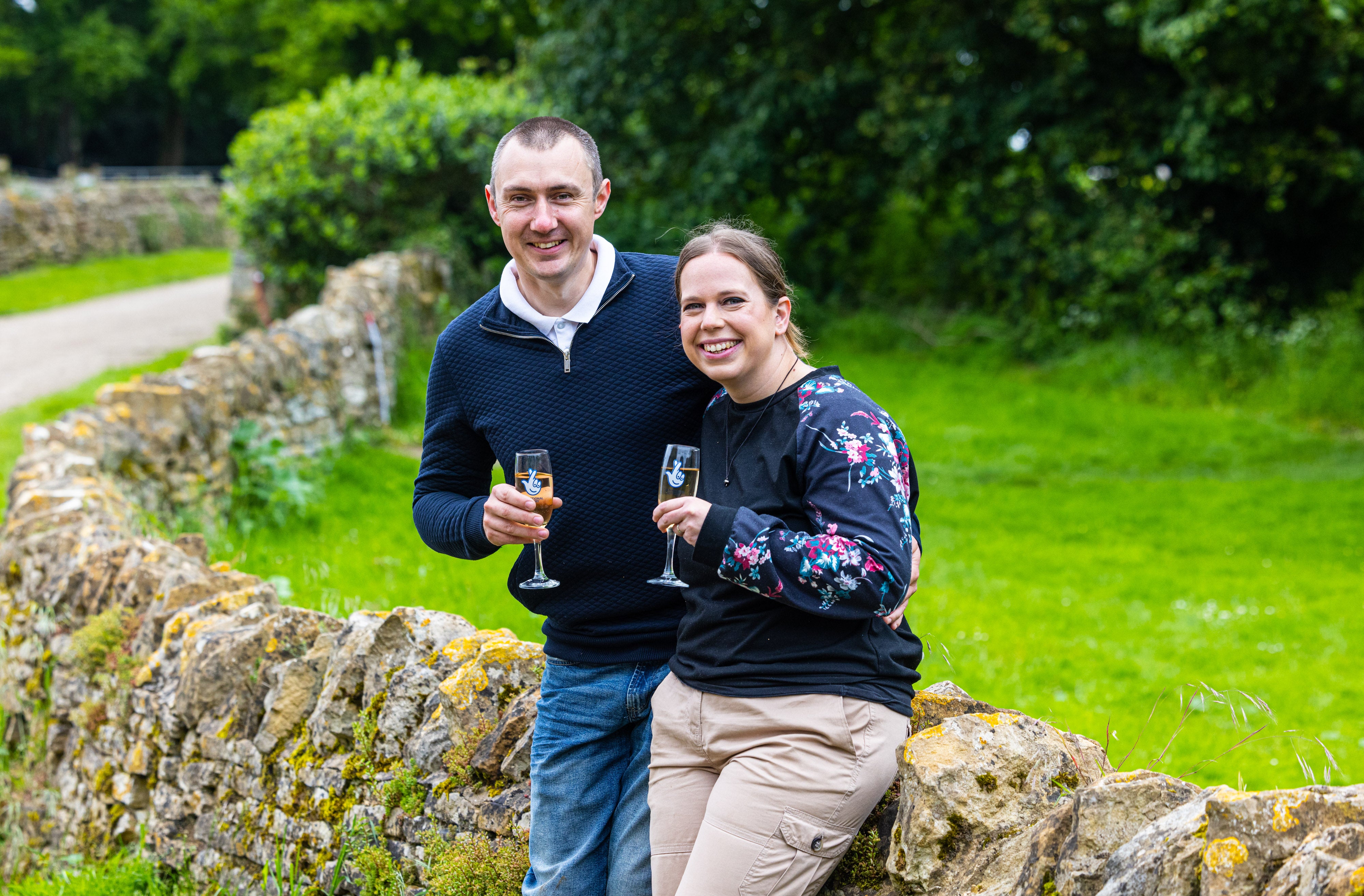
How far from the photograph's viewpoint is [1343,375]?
12.1 m

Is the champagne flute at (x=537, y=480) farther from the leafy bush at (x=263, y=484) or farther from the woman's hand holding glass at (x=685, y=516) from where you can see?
the leafy bush at (x=263, y=484)

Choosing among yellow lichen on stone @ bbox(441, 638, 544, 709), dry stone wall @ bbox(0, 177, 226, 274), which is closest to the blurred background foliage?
yellow lichen on stone @ bbox(441, 638, 544, 709)

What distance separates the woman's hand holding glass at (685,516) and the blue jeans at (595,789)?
61cm

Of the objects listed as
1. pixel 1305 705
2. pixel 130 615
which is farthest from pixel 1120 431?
pixel 130 615

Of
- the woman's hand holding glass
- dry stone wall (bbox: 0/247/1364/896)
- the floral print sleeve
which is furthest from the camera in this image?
the woman's hand holding glass

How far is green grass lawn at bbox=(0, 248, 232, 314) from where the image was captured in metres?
21.3

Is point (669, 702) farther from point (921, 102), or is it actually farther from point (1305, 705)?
point (921, 102)

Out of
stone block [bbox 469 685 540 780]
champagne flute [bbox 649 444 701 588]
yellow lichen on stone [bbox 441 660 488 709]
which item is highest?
champagne flute [bbox 649 444 701 588]

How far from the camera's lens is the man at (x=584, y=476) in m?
3.01

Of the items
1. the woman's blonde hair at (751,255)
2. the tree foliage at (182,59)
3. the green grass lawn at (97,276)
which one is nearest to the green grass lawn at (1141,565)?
the woman's blonde hair at (751,255)

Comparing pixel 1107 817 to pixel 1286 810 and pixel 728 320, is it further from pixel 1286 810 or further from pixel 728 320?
pixel 728 320

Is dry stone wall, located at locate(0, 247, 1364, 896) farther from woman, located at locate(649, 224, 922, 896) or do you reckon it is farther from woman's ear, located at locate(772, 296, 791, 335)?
woman's ear, located at locate(772, 296, 791, 335)

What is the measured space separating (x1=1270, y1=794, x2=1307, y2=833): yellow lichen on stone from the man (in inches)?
55.7

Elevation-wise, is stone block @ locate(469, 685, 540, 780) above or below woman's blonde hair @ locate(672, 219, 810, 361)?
below
